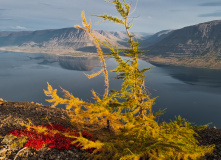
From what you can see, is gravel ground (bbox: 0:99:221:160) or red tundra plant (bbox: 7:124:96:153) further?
red tundra plant (bbox: 7:124:96:153)

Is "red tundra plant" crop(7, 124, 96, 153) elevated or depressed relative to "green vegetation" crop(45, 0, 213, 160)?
depressed

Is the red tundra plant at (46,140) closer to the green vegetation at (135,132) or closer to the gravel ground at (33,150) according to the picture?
the gravel ground at (33,150)

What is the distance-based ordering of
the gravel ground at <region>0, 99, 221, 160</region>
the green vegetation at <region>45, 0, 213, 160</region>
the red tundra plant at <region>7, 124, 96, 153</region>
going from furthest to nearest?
the red tundra plant at <region>7, 124, 96, 153</region> → the gravel ground at <region>0, 99, 221, 160</region> → the green vegetation at <region>45, 0, 213, 160</region>

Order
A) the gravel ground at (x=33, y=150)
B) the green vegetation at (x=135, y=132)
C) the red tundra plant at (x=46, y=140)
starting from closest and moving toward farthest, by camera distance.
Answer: the green vegetation at (x=135, y=132) → the gravel ground at (x=33, y=150) → the red tundra plant at (x=46, y=140)

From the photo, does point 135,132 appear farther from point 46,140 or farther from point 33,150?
point 33,150

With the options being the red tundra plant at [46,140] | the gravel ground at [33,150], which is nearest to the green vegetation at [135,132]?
the gravel ground at [33,150]

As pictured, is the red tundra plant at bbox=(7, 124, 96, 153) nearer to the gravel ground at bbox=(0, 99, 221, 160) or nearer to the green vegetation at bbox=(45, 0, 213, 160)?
the gravel ground at bbox=(0, 99, 221, 160)

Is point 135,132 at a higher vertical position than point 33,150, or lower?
higher

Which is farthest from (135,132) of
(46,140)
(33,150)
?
(33,150)

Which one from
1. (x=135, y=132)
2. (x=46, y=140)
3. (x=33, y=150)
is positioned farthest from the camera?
(x=46, y=140)

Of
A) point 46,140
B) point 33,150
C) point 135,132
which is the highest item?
point 135,132

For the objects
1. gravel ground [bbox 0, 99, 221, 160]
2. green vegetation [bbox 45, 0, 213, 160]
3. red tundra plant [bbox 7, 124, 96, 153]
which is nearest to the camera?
green vegetation [bbox 45, 0, 213, 160]

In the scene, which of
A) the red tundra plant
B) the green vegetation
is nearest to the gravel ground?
the red tundra plant

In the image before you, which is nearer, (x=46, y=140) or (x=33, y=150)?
(x=33, y=150)
